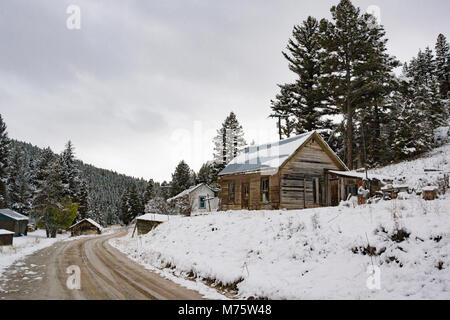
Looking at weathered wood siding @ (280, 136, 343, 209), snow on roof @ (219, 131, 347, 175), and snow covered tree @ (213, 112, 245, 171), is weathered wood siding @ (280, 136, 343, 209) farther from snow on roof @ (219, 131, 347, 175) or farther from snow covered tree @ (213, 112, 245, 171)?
snow covered tree @ (213, 112, 245, 171)

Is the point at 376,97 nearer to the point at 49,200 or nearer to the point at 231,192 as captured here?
the point at 231,192

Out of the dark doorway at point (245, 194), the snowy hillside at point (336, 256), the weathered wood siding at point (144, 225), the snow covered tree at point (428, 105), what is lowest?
the weathered wood siding at point (144, 225)

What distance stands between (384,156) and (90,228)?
53790mm

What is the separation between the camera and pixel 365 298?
20.1ft

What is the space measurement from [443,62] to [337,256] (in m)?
76.5

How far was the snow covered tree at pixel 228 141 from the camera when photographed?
51.3 metres

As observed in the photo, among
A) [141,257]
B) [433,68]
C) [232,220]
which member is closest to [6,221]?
[141,257]

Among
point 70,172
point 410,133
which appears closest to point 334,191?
point 410,133

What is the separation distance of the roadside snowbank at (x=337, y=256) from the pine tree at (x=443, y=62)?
6440 centimetres

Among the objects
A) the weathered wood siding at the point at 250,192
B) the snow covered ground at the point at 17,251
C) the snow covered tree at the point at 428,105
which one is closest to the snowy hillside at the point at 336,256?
the snow covered ground at the point at 17,251

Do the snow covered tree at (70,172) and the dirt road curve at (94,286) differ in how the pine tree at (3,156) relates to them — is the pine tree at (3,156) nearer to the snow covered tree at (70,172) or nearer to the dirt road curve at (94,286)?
the snow covered tree at (70,172)
